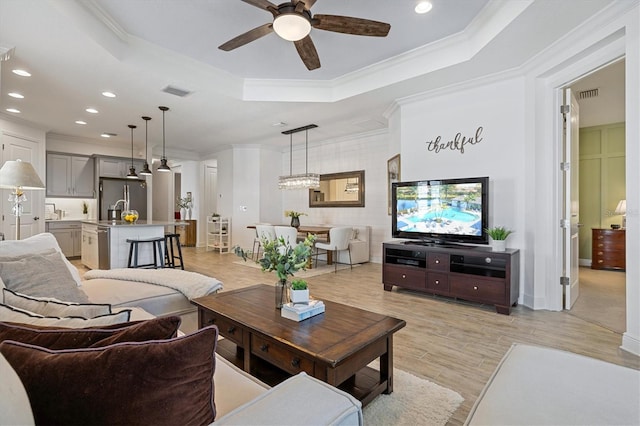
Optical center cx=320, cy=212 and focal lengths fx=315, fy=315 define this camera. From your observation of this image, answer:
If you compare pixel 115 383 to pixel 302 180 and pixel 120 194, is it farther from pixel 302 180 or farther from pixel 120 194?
pixel 120 194

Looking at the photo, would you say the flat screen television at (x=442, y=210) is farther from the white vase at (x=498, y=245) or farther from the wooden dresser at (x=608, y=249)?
the wooden dresser at (x=608, y=249)

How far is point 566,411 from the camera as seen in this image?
1.00 m

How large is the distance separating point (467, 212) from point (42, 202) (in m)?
7.65

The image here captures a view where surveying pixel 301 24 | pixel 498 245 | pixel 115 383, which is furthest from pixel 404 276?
pixel 115 383

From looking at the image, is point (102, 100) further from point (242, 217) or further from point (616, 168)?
point (616, 168)

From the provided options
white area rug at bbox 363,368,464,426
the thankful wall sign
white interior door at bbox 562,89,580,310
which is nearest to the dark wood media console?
white interior door at bbox 562,89,580,310

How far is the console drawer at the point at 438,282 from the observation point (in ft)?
12.7

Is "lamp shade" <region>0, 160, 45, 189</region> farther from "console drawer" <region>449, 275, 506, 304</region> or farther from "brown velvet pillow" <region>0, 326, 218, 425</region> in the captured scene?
"console drawer" <region>449, 275, 506, 304</region>

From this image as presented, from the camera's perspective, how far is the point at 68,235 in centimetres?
710

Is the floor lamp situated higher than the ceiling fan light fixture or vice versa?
the ceiling fan light fixture

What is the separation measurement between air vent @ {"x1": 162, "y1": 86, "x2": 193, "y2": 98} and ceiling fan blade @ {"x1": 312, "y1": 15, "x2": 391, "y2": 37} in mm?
2558

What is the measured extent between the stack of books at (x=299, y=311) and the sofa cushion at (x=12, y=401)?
4.71 ft

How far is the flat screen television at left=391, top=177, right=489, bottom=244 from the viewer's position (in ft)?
12.5

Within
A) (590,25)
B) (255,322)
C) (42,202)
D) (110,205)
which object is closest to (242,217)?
(110,205)
